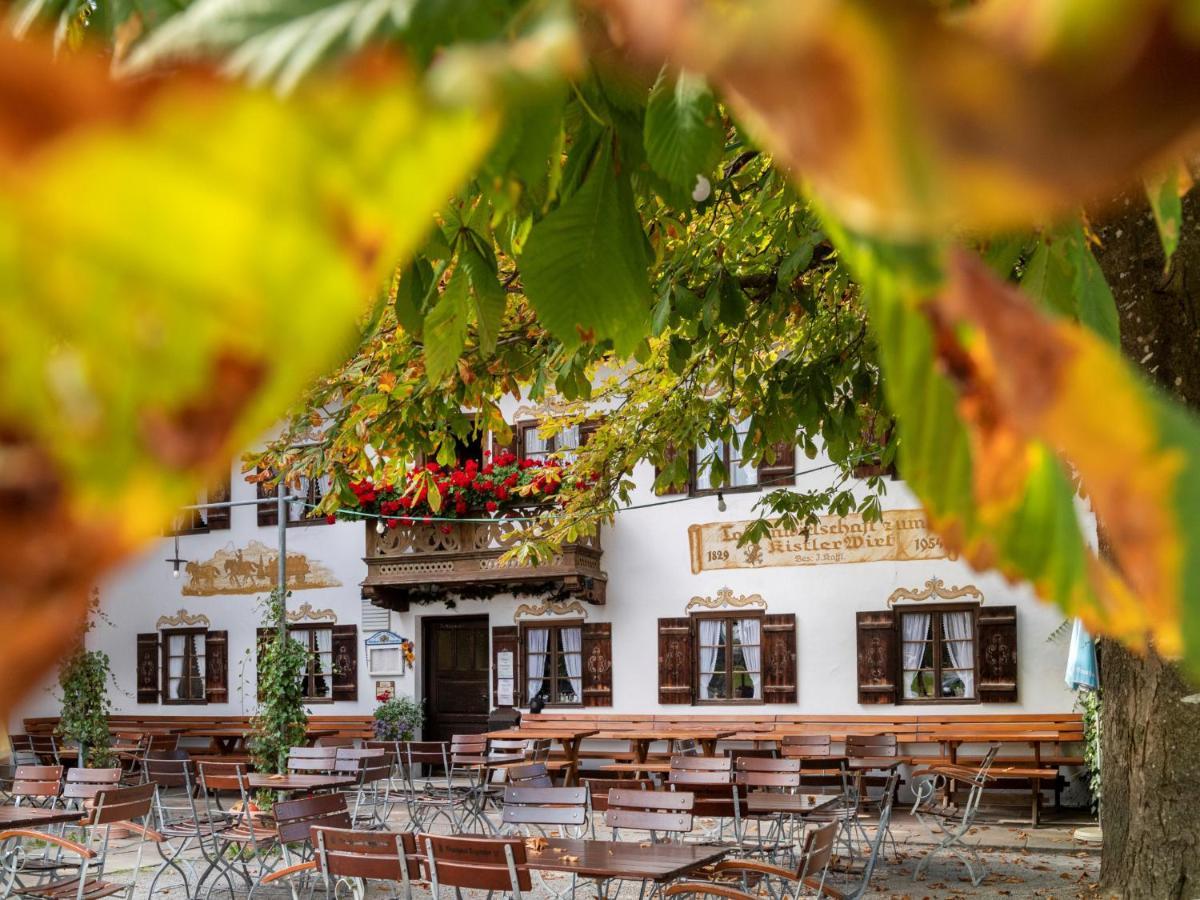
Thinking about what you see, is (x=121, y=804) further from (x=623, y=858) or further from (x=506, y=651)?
(x=506, y=651)

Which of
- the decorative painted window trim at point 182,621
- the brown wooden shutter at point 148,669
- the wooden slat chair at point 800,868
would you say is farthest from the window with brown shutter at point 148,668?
the wooden slat chair at point 800,868

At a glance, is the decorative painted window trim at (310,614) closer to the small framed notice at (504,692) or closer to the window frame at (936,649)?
the small framed notice at (504,692)

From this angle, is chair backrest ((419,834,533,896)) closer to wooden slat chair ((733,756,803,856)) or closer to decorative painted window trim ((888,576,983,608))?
wooden slat chair ((733,756,803,856))

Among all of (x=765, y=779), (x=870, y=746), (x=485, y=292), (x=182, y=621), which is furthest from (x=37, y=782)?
(x=182, y=621)

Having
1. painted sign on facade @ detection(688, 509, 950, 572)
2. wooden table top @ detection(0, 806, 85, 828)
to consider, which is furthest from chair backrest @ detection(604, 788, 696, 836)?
painted sign on facade @ detection(688, 509, 950, 572)

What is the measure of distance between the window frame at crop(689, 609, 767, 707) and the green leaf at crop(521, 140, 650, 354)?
15210 mm

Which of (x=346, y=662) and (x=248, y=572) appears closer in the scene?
(x=346, y=662)

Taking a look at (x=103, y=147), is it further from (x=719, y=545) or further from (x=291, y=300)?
(x=719, y=545)

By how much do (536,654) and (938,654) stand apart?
5.56 m

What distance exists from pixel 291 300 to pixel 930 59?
0.39 ft

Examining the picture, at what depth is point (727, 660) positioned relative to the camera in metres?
16.3

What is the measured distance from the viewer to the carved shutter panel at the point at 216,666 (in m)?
19.4

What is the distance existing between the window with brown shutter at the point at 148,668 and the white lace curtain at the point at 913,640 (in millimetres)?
12078

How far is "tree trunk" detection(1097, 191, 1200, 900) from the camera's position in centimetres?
329
